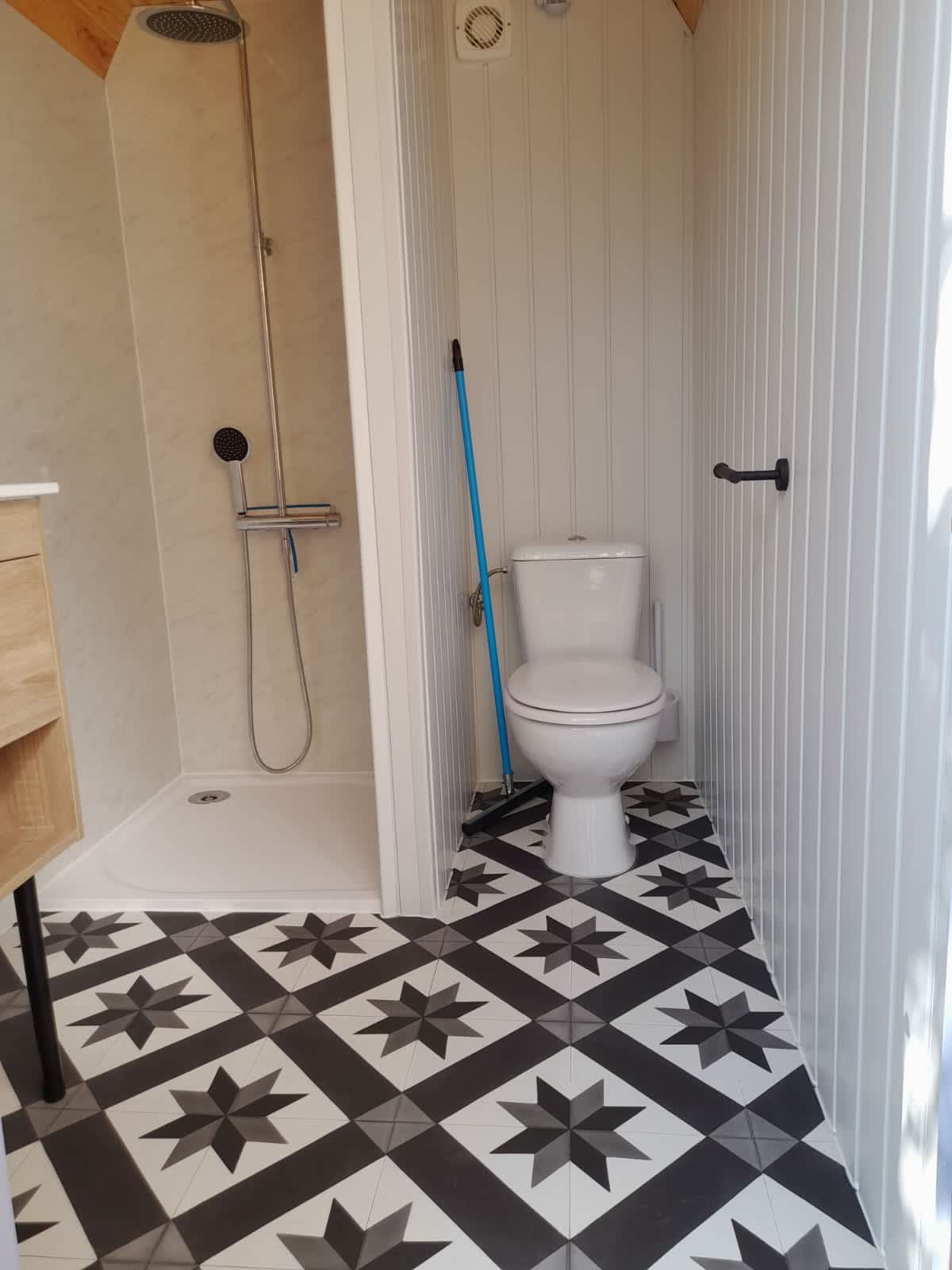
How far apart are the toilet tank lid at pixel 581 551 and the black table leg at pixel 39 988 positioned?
1.50 metres

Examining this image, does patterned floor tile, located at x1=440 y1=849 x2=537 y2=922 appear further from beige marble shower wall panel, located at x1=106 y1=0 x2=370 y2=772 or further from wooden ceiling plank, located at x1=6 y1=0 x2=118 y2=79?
wooden ceiling plank, located at x1=6 y1=0 x2=118 y2=79

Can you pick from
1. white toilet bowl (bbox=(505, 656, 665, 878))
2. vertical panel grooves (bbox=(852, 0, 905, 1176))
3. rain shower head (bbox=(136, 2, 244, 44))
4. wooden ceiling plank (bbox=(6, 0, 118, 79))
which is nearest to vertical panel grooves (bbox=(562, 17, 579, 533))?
white toilet bowl (bbox=(505, 656, 665, 878))

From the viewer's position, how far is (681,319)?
2.69 m

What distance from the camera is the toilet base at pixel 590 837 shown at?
232 centimetres

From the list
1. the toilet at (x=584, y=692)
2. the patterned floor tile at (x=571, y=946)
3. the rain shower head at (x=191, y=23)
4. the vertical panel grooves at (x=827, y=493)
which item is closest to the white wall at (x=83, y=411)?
the rain shower head at (x=191, y=23)

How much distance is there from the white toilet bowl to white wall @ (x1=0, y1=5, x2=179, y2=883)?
113cm

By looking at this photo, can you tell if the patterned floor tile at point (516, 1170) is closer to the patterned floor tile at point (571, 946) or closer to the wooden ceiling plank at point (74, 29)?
the patterned floor tile at point (571, 946)

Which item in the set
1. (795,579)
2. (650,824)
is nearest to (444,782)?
(650,824)

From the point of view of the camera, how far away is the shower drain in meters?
2.96

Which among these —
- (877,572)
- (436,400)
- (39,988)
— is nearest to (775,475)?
(877,572)

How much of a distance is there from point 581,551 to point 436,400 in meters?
0.57

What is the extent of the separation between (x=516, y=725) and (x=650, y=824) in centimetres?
56

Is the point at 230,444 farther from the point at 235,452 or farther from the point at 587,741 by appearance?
the point at 587,741

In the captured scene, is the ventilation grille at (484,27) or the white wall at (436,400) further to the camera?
the ventilation grille at (484,27)
